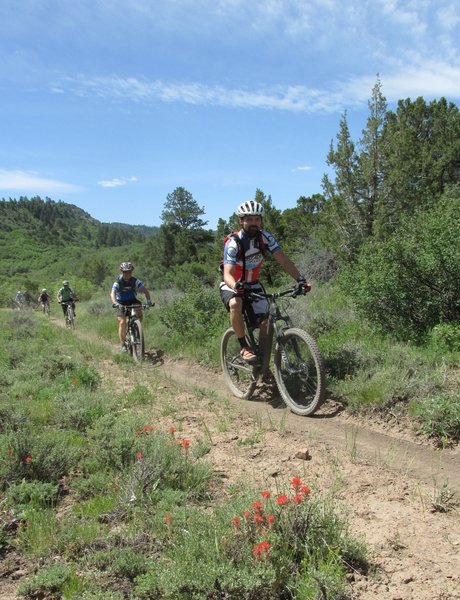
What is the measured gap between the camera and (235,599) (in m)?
2.27

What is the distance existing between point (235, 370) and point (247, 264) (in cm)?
170

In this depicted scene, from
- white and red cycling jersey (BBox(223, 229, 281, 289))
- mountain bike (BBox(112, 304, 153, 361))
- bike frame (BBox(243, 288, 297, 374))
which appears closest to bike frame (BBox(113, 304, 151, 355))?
mountain bike (BBox(112, 304, 153, 361))

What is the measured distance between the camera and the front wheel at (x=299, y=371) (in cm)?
510

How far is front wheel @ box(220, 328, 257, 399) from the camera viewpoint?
611cm

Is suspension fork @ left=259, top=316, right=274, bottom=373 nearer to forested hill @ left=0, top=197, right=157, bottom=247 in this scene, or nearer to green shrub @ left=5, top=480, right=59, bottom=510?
green shrub @ left=5, top=480, right=59, bottom=510

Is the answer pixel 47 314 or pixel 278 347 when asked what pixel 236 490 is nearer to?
pixel 278 347

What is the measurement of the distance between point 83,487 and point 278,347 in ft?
9.29

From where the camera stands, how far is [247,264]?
590 centimetres

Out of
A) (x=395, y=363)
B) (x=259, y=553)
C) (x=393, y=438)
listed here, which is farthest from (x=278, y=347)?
(x=259, y=553)

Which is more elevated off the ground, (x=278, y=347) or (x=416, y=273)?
(x=416, y=273)

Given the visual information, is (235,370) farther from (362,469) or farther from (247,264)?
(362,469)

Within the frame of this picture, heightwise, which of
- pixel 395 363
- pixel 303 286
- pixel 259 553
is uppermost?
pixel 303 286

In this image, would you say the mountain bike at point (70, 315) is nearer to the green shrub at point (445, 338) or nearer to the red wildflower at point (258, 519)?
the green shrub at point (445, 338)

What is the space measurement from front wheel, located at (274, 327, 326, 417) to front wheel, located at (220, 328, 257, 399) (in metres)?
0.48
